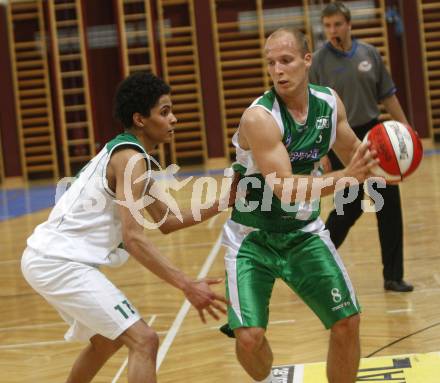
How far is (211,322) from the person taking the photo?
5113 mm

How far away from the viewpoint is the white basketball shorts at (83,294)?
3037mm

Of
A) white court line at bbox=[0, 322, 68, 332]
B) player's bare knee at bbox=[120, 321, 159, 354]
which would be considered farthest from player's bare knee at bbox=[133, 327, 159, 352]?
white court line at bbox=[0, 322, 68, 332]

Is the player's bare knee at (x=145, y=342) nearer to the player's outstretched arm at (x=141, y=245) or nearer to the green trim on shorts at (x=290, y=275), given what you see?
the player's outstretched arm at (x=141, y=245)

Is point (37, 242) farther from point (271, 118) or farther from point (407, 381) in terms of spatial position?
point (407, 381)

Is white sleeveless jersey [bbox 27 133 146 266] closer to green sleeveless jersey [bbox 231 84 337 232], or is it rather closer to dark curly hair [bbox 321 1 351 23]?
green sleeveless jersey [bbox 231 84 337 232]

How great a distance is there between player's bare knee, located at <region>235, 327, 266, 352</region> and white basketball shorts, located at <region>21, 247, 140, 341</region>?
0.46m

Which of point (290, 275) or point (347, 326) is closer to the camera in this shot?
point (347, 326)

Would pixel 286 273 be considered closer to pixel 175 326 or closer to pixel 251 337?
pixel 251 337

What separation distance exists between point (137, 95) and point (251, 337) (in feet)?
3.61

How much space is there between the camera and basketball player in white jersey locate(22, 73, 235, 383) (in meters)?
3.02

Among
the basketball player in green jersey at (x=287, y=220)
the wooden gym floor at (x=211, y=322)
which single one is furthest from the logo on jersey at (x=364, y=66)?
the basketball player in green jersey at (x=287, y=220)

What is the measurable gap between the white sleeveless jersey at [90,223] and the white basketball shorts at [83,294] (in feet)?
0.15

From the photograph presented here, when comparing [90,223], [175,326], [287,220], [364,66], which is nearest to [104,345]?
[90,223]

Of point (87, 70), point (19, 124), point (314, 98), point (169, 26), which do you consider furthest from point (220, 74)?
point (314, 98)
